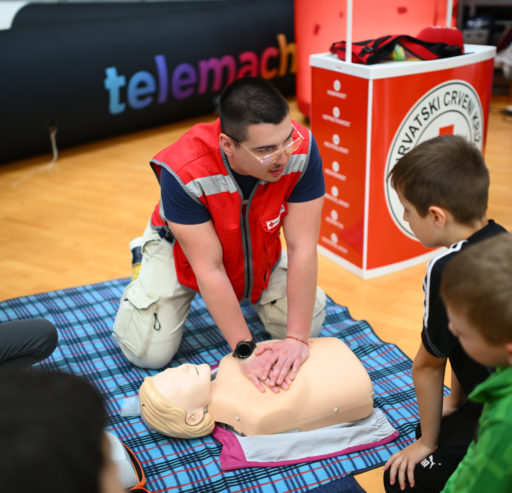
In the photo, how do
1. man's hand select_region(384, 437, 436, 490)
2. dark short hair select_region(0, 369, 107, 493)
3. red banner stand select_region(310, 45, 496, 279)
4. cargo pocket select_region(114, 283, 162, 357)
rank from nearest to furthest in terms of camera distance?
dark short hair select_region(0, 369, 107, 493) < man's hand select_region(384, 437, 436, 490) < cargo pocket select_region(114, 283, 162, 357) < red banner stand select_region(310, 45, 496, 279)

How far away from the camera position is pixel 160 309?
6.17 ft

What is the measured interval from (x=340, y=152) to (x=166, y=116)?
2.41 m

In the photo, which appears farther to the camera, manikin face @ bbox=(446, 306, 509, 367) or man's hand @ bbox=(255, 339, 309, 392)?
man's hand @ bbox=(255, 339, 309, 392)

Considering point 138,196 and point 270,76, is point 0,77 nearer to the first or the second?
point 138,196

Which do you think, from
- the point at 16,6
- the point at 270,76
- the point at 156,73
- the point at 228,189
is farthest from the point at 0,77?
the point at 228,189

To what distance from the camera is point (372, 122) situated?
2121 mm

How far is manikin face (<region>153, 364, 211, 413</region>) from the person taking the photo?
59.7 inches

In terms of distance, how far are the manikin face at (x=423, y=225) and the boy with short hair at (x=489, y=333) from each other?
Result: 12.9 inches

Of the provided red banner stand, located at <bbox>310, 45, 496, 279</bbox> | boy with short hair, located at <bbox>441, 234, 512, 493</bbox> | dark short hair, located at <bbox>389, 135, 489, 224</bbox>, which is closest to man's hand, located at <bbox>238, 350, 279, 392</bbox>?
dark short hair, located at <bbox>389, 135, 489, 224</bbox>

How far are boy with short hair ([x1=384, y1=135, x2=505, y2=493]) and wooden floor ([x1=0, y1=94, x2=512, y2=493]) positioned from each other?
212 mm

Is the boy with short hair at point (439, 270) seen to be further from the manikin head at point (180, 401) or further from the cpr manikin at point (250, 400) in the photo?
the manikin head at point (180, 401)

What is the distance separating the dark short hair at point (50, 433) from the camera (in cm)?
51

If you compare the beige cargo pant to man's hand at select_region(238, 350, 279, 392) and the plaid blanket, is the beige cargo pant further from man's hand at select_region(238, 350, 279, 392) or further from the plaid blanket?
man's hand at select_region(238, 350, 279, 392)

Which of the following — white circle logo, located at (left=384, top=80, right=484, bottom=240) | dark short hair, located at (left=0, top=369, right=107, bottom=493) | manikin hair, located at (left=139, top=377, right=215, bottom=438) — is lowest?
manikin hair, located at (left=139, top=377, right=215, bottom=438)
